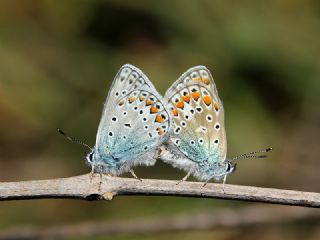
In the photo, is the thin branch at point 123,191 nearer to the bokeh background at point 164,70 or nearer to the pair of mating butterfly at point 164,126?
the pair of mating butterfly at point 164,126

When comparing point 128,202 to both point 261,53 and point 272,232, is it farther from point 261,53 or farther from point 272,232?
point 261,53

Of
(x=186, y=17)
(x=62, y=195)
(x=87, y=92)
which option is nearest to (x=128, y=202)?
(x=87, y=92)

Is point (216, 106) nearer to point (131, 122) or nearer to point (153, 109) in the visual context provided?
point (153, 109)

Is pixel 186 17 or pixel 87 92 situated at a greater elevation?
pixel 186 17

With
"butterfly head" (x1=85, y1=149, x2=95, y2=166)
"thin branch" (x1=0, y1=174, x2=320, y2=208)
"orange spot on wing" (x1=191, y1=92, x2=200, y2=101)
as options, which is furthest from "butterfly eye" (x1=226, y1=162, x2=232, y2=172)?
"thin branch" (x1=0, y1=174, x2=320, y2=208)

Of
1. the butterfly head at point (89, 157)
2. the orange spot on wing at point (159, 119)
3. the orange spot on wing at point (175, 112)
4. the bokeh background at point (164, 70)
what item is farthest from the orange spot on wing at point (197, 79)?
the bokeh background at point (164, 70)

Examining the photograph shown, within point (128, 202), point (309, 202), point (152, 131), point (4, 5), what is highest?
point (4, 5)

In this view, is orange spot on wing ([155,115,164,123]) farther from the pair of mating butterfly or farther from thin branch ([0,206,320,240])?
thin branch ([0,206,320,240])
